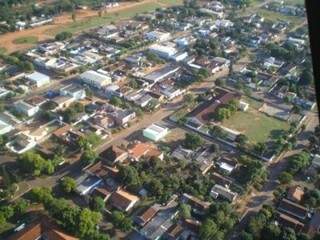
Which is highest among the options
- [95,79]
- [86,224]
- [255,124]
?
[86,224]

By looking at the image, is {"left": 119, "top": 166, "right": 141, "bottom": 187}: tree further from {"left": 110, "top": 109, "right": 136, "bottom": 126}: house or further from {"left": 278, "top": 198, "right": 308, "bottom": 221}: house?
{"left": 278, "top": 198, "right": 308, "bottom": 221}: house

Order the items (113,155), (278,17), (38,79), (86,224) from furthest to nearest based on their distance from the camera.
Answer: (278,17) → (38,79) → (113,155) → (86,224)

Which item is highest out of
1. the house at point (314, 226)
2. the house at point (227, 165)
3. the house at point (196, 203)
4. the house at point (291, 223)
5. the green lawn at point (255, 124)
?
the house at point (196, 203)

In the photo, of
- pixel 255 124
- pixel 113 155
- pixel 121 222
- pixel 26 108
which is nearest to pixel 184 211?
pixel 121 222

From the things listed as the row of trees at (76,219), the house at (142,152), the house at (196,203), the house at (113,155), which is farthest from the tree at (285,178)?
the row of trees at (76,219)

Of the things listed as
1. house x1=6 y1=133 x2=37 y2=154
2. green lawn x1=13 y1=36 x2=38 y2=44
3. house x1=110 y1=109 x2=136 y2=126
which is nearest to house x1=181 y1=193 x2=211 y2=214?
house x1=110 y1=109 x2=136 y2=126

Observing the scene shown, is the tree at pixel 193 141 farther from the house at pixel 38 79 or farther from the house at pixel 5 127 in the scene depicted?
the house at pixel 38 79

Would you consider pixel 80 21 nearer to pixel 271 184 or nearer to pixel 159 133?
pixel 159 133
